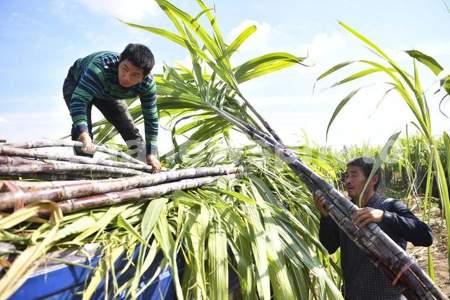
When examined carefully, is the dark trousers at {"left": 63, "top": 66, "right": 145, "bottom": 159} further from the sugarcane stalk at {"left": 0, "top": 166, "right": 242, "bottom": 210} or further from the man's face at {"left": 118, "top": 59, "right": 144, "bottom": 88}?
the sugarcane stalk at {"left": 0, "top": 166, "right": 242, "bottom": 210}

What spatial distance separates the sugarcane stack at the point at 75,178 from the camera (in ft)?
3.51

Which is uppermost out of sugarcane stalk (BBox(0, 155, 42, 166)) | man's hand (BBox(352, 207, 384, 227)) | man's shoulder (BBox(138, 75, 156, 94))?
man's shoulder (BBox(138, 75, 156, 94))

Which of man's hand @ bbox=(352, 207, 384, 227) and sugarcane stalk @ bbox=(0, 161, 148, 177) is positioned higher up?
sugarcane stalk @ bbox=(0, 161, 148, 177)

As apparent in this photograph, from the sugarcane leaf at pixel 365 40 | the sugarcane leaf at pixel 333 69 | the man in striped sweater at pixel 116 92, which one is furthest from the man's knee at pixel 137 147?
the sugarcane leaf at pixel 365 40

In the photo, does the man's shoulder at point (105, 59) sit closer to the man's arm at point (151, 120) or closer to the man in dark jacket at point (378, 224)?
the man's arm at point (151, 120)

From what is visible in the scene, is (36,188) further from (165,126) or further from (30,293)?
(165,126)

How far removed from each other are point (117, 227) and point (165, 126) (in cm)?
163

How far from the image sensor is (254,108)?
2.37 m

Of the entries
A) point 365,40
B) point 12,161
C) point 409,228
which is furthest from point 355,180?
point 12,161

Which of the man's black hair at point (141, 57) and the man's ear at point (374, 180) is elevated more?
the man's black hair at point (141, 57)

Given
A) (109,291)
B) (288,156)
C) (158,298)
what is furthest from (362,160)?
(109,291)

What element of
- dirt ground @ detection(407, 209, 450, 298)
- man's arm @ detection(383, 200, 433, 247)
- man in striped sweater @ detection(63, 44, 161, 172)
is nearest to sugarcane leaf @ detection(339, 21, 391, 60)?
man's arm @ detection(383, 200, 433, 247)

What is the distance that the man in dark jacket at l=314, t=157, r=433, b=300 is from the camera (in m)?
1.77

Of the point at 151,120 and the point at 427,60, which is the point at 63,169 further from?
the point at 427,60
